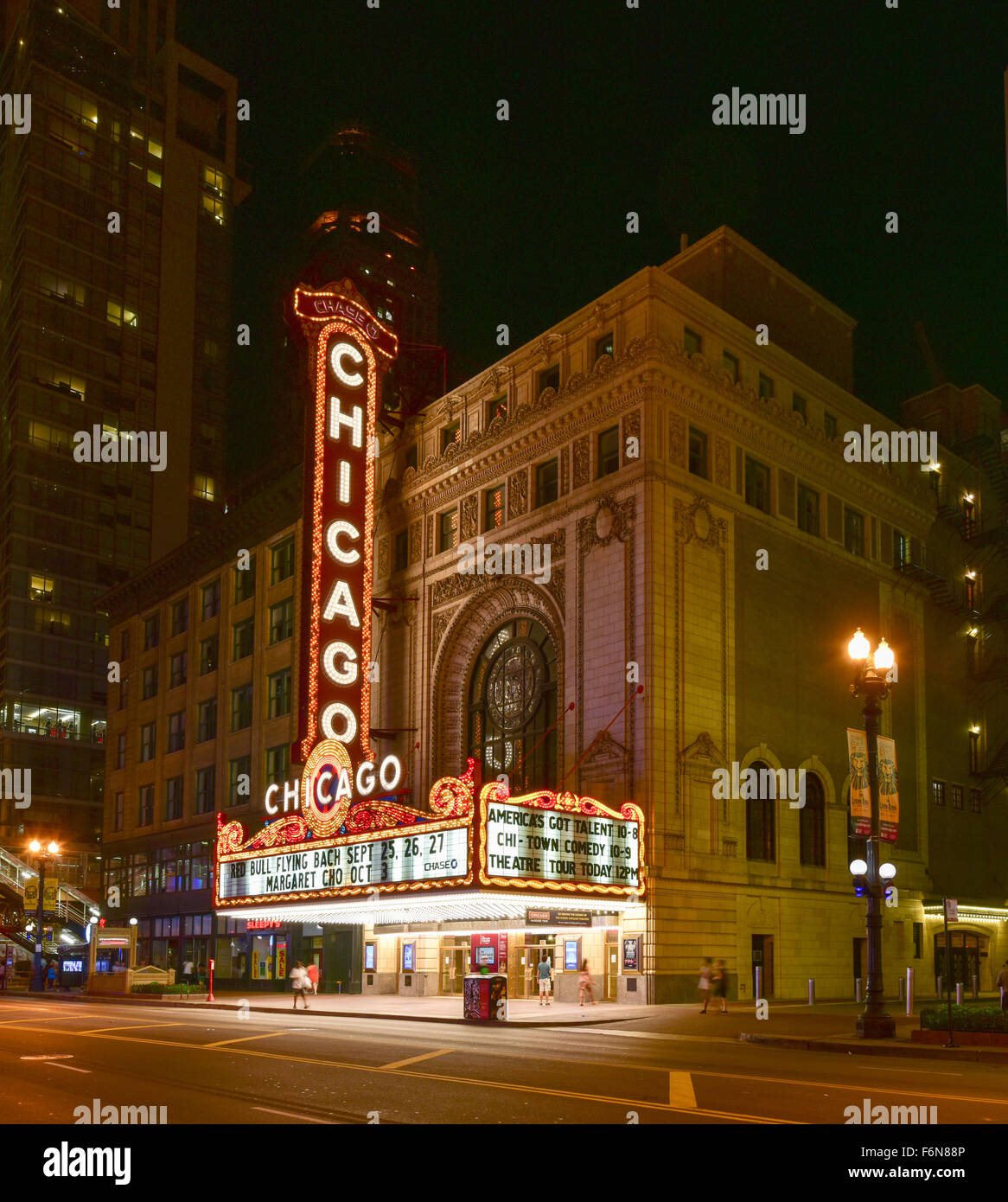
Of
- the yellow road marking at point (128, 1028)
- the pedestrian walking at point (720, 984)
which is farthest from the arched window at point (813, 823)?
the yellow road marking at point (128, 1028)

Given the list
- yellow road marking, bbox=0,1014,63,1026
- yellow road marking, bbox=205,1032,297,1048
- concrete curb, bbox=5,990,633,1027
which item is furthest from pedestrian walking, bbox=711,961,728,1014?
yellow road marking, bbox=0,1014,63,1026

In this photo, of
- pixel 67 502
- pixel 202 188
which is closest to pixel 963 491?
pixel 67 502

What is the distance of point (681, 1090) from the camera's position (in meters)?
14.8

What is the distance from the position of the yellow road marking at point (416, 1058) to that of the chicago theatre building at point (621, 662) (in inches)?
527

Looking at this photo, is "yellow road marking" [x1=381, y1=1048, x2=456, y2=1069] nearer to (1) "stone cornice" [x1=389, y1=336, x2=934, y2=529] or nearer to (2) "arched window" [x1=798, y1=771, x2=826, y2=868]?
(1) "stone cornice" [x1=389, y1=336, x2=934, y2=529]

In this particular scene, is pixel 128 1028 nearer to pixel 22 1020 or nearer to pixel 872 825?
pixel 22 1020

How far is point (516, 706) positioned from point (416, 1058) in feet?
84.2

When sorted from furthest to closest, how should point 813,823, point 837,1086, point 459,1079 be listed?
point 813,823
point 459,1079
point 837,1086

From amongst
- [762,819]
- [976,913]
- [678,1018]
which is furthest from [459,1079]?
[976,913]

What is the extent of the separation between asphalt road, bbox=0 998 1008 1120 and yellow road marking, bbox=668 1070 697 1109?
0.04 metres

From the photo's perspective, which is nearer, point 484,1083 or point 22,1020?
point 484,1083

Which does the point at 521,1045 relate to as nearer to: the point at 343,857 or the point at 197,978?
the point at 343,857

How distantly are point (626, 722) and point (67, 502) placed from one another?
244 ft

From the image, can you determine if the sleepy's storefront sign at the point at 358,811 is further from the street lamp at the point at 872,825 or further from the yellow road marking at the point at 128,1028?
the street lamp at the point at 872,825
